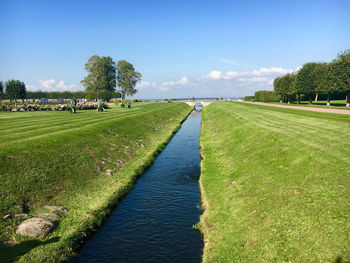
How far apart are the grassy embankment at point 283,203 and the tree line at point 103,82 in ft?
349

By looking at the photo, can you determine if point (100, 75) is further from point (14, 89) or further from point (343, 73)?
point (343, 73)

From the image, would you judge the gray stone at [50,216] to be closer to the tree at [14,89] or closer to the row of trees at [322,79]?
the row of trees at [322,79]

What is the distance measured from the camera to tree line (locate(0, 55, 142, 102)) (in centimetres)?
12069

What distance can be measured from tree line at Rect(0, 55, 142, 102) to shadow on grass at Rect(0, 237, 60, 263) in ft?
340

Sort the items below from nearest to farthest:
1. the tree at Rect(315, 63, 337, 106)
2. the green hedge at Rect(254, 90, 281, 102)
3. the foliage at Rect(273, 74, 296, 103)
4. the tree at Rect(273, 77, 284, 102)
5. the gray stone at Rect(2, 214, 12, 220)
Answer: the gray stone at Rect(2, 214, 12, 220)
the tree at Rect(315, 63, 337, 106)
the foliage at Rect(273, 74, 296, 103)
the tree at Rect(273, 77, 284, 102)
the green hedge at Rect(254, 90, 281, 102)

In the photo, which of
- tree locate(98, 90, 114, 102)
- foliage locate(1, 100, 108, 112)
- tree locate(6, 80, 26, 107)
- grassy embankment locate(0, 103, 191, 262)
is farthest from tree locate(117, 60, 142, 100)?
grassy embankment locate(0, 103, 191, 262)

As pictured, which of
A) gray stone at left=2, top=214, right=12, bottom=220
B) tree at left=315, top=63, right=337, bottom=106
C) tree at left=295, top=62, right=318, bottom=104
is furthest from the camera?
tree at left=295, top=62, right=318, bottom=104

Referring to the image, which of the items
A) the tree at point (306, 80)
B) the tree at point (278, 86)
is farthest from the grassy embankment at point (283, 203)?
the tree at point (278, 86)

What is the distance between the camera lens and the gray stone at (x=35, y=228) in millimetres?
10643

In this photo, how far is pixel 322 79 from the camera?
215 feet

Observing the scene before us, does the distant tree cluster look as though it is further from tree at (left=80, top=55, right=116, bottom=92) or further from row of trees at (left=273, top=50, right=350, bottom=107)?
row of trees at (left=273, top=50, right=350, bottom=107)

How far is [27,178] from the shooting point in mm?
14477

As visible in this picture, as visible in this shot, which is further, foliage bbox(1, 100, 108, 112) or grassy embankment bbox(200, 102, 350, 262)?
foliage bbox(1, 100, 108, 112)

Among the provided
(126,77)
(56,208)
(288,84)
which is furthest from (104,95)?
(56,208)
